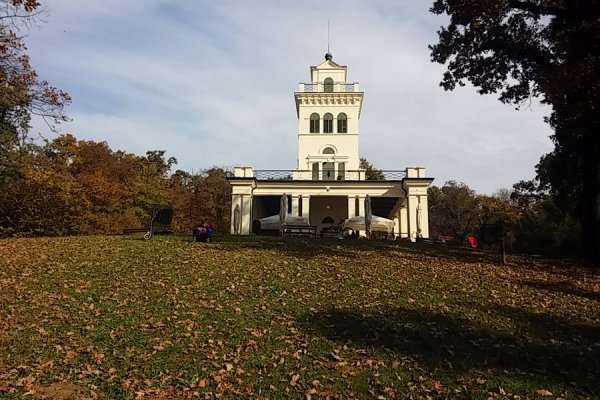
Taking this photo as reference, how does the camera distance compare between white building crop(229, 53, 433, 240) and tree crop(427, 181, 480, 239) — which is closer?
white building crop(229, 53, 433, 240)

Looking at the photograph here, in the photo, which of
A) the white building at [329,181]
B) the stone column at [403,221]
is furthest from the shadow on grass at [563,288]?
the stone column at [403,221]

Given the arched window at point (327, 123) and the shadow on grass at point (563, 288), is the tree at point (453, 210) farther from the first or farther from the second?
the shadow on grass at point (563, 288)

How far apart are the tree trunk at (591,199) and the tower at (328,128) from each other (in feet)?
83.7

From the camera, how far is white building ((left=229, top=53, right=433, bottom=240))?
3616 centimetres

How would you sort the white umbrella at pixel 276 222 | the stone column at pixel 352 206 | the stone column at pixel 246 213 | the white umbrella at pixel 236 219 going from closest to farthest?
the white umbrella at pixel 276 222 → the white umbrella at pixel 236 219 → the stone column at pixel 246 213 → the stone column at pixel 352 206

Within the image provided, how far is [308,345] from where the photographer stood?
7.99m

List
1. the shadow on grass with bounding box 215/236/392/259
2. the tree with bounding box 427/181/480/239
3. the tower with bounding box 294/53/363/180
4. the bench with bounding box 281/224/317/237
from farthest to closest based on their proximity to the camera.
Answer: the tree with bounding box 427/181/480/239, the tower with bounding box 294/53/363/180, the bench with bounding box 281/224/317/237, the shadow on grass with bounding box 215/236/392/259

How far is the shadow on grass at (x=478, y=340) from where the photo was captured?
7.25 m

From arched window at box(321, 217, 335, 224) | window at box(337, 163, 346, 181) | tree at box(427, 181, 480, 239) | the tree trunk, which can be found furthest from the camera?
tree at box(427, 181, 480, 239)

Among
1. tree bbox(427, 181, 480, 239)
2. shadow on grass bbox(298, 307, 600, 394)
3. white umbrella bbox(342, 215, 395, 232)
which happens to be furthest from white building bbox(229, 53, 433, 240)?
shadow on grass bbox(298, 307, 600, 394)

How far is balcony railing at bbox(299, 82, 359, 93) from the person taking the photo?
44.6 metres

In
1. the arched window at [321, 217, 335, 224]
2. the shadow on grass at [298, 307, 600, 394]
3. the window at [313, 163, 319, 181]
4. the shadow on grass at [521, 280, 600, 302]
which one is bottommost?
the shadow on grass at [298, 307, 600, 394]

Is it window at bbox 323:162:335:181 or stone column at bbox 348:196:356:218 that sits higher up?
window at bbox 323:162:335:181

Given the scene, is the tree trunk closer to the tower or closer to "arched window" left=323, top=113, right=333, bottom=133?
the tower
